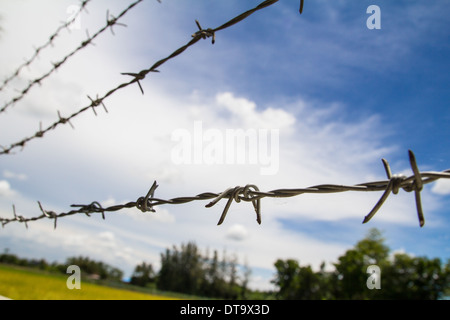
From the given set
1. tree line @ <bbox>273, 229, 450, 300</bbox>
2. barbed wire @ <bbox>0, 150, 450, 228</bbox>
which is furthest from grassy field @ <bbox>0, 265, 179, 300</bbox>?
tree line @ <bbox>273, 229, 450, 300</bbox>

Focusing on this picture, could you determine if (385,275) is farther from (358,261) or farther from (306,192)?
(306,192)

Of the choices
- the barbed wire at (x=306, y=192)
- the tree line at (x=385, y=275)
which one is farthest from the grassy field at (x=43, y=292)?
the tree line at (x=385, y=275)

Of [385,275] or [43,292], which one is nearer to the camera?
[43,292]

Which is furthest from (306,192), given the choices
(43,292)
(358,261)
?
(358,261)

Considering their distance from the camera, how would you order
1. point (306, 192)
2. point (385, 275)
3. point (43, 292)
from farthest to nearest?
point (385, 275) → point (43, 292) → point (306, 192)

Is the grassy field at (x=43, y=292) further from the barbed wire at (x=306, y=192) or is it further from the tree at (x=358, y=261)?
the tree at (x=358, y=261)

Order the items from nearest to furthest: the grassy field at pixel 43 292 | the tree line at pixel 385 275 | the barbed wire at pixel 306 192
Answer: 1. the barbed wire at pixel 306 192
2. the grassy field at pixel 43 292
3. the tree line at pixel 385 275

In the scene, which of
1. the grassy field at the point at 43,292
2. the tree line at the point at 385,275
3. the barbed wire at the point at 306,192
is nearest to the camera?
the barbed wire at the point at 306,192

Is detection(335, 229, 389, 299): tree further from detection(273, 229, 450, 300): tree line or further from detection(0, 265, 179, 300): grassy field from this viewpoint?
detection(0, 265, 179, 300): grassy field

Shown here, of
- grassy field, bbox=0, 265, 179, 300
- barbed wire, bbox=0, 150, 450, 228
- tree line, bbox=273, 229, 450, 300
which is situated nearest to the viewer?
barbed wire, bbox=0, 150, 450, 228

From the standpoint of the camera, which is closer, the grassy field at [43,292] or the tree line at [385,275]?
the grassy field at [43,292]

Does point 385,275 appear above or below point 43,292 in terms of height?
below

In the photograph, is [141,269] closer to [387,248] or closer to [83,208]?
[387,248]
